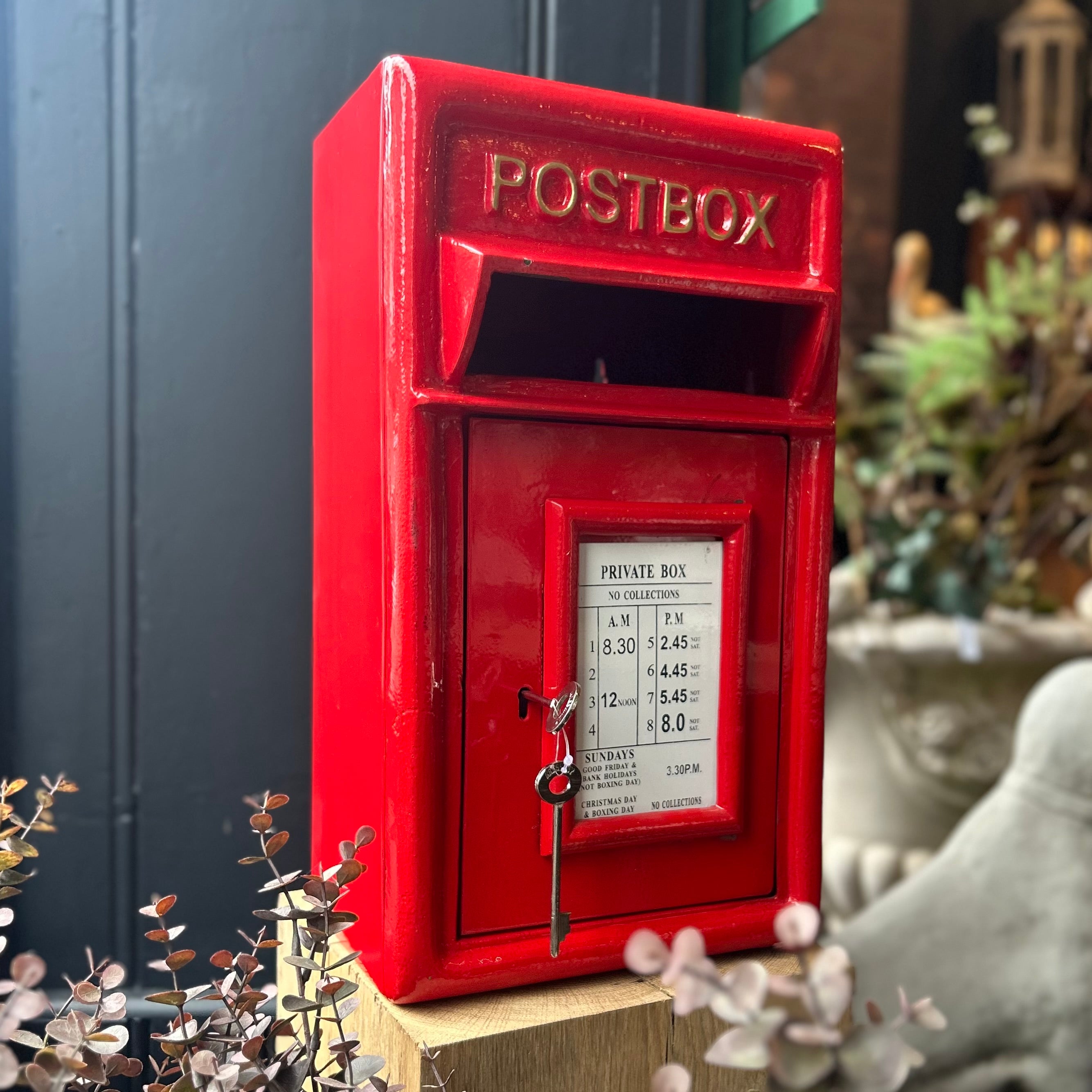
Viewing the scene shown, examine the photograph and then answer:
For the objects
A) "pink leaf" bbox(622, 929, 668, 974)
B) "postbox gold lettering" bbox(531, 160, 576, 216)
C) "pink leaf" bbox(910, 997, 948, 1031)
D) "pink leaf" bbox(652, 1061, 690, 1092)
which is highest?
"postbox gold lettering" bbox(531, 160, 576, 216)

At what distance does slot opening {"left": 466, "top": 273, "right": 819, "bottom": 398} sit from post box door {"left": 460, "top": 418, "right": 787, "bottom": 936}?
11 centimetres

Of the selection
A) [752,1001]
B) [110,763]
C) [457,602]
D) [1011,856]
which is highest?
[457,602]

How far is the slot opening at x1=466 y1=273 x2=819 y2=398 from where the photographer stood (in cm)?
97

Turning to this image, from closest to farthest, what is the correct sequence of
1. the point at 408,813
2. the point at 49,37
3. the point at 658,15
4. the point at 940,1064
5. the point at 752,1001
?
the point at 752,1001 → the point at 408,813 → the point at 49,37 → the point at 658,15 → the point at 940,1064

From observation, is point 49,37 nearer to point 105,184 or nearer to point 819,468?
point 105,184

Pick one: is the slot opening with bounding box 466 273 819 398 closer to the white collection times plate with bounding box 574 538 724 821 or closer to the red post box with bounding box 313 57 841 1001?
the red post box with bounding box 313 57 841 1001

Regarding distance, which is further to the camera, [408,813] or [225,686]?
[225,686]

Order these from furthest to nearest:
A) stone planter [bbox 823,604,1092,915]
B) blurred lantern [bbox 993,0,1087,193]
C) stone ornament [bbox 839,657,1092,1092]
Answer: blurred lantern [bbox 993,0,1087,193], stone planter [bbox 823,604,1092,915], stone ornament [bbox 839,657,1092,1092]

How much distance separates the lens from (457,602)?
2.67 ft

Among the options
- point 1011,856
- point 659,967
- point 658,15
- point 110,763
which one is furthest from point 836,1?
point 659,967

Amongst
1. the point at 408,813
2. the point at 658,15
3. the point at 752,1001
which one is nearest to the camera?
the point at 752,1001

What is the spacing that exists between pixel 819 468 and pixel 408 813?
50 cm

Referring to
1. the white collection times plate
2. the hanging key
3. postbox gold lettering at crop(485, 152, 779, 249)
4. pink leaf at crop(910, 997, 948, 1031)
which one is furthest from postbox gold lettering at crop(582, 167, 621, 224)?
pink leaf at crop(910, 997, 948, 1031)

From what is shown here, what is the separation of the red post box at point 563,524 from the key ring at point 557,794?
0.02 meters
